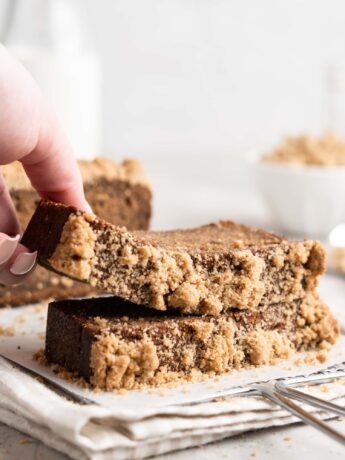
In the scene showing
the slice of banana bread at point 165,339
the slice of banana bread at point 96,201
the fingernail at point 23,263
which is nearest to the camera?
the slice of banana bread at point 165,339

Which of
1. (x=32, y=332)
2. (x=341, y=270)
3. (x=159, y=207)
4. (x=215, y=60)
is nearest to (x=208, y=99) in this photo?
(x=215, y=60)

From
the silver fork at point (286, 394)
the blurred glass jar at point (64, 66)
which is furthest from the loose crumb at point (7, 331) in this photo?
the blurred glass jar at point (64, 66)

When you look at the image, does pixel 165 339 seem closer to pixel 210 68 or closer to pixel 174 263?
pixel 174 263

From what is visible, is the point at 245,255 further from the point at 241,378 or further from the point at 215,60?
the point at 215,60

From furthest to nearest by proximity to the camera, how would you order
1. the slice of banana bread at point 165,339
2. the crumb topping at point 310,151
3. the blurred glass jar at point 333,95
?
the blurred glass jar at point 333,95 < the crumb topping at point 310,151 < the slice of banana bread at point 165,339

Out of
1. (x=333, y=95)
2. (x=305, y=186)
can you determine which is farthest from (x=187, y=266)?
(x=333, y=95)

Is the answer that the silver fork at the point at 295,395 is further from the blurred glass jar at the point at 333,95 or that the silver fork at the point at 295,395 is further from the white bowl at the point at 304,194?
the blurred glass jar at the point at 333,95
